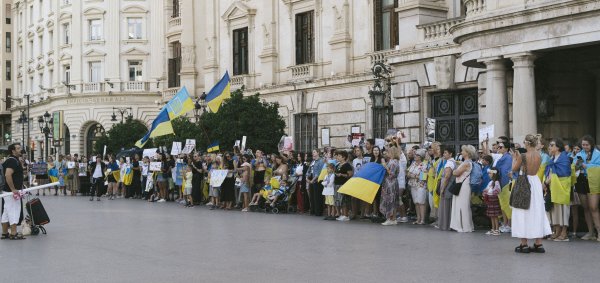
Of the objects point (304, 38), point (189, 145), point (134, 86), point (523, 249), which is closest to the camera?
point (523, 249)

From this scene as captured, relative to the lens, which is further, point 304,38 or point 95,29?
point 95,29

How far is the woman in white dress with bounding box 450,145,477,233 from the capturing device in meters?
16.8

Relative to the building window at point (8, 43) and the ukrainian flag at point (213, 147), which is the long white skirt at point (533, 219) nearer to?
the ukrainian flag at point (213, 147)

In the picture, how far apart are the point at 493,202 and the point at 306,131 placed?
19.6 metres

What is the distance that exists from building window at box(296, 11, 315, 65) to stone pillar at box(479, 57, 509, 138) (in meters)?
15.0

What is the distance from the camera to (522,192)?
12.7 meters

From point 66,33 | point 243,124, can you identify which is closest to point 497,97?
point 243,124

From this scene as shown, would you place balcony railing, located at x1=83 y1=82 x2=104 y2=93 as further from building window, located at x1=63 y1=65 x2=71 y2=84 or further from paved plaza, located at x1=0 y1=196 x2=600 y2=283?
paved plaza, located at x1=0 y1=196 x2=600 y2=283

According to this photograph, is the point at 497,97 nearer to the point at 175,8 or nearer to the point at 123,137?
the point at 123,137

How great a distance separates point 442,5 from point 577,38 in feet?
30.8

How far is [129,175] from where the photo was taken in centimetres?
3328

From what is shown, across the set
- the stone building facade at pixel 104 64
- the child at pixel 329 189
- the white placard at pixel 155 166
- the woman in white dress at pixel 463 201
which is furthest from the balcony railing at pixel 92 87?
the woman in white dress at pixel 463 201

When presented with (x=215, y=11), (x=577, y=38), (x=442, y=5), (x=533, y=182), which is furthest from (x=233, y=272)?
(x=215, y=11)

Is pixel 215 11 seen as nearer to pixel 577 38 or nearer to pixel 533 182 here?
pixel 577 38
